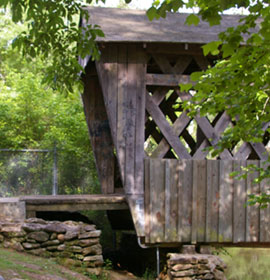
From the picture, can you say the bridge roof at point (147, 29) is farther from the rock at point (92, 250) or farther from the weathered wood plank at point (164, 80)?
the rock at point (92, 250)

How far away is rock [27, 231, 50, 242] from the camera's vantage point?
8930 mm

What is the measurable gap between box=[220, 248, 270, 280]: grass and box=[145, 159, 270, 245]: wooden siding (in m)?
5.05

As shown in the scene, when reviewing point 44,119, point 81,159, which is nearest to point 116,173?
point 81,159

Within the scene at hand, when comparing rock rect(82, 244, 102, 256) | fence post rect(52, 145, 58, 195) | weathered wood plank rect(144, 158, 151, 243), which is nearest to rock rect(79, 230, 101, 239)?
rock rect(82, 244, 102, 256)

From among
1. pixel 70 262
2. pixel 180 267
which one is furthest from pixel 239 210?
pixel 70 262

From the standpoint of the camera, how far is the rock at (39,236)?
8.93 metres

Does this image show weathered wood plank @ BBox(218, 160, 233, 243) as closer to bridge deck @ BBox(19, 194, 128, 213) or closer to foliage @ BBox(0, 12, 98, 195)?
bridge deck @ BBox(19, 194, 128, 213)

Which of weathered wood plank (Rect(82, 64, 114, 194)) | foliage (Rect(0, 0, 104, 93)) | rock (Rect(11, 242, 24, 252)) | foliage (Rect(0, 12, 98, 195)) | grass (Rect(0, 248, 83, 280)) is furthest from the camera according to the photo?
foliage (Rect(0, 12, 98, 195))

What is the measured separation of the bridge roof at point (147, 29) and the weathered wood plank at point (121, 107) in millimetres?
424

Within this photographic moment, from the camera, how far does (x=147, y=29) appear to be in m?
9.87

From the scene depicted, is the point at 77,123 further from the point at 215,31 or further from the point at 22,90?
the point at 215,31

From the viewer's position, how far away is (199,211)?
31.5 feet

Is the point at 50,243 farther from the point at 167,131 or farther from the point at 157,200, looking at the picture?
the point at 167,131

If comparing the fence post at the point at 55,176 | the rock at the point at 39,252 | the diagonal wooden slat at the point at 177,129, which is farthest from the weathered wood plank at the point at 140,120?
the fence post at the point at 55,176
